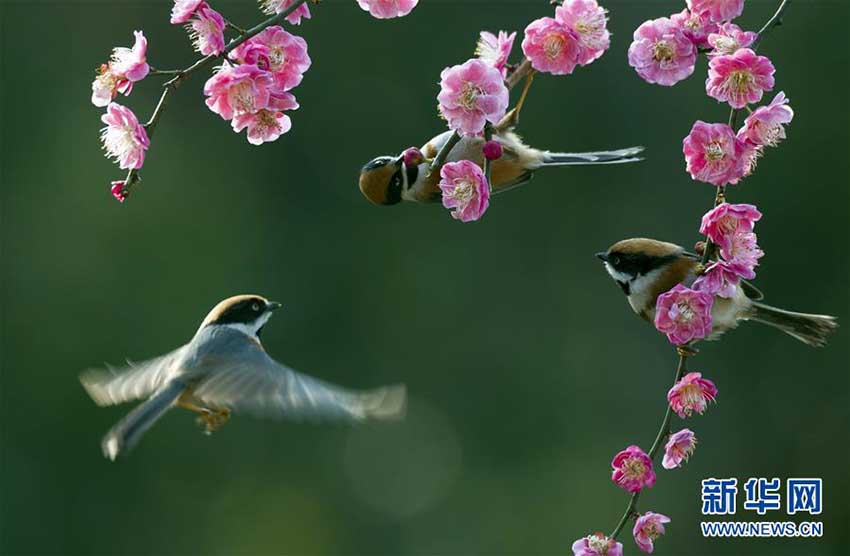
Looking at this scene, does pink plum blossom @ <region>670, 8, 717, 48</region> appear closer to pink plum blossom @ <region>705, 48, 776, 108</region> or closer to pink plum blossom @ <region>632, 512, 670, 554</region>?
pink plum blossom @ <region>705, 48, 776, 108</region>

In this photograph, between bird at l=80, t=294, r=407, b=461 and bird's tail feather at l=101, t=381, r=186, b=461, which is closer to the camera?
bird at l=80, t=294, r=407, b=461

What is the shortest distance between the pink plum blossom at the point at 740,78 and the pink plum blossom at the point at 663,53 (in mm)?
74

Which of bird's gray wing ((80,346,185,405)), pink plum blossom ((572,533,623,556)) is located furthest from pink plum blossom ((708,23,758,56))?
bird's gray wing ((80,346,185,405))

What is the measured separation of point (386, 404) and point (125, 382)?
1.12m

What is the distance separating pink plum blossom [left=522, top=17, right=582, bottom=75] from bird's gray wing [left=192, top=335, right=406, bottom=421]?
1.90ft

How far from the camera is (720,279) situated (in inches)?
74.9

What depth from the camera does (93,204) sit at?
817 cm

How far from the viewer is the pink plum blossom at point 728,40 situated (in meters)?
1.91

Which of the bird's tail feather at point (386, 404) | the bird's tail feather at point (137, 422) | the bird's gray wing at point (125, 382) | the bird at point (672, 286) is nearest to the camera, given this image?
the bird's tail feather at point (386, 404)

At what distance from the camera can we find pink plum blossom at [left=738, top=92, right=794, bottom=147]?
1.90 m

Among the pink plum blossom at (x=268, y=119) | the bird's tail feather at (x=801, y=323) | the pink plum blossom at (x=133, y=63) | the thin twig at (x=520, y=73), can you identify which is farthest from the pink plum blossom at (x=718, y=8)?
the pink plum blossom at (x=133, y=63)

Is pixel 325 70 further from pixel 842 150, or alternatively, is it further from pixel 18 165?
pixel 842 150

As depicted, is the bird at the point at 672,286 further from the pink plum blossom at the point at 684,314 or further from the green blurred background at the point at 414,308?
the green blurred background at the point at 414,308

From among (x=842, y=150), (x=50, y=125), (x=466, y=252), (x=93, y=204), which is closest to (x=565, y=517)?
(x=466, y=252)
